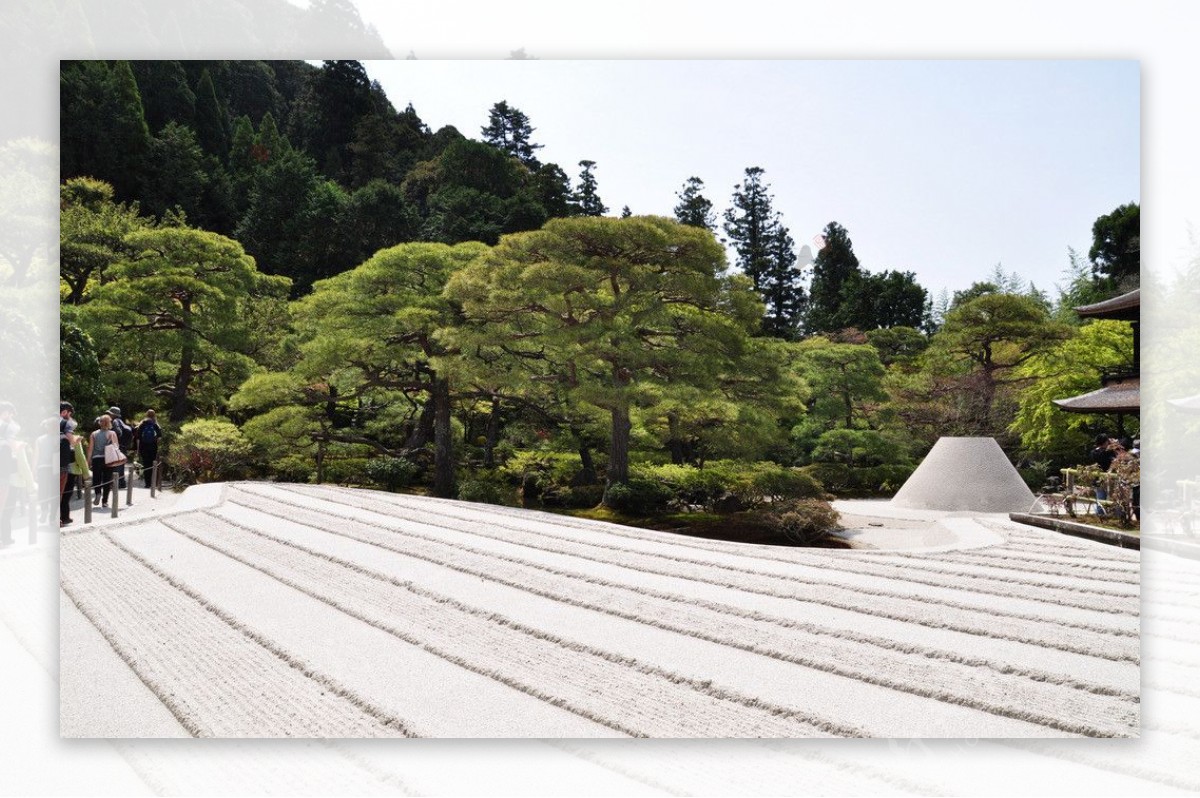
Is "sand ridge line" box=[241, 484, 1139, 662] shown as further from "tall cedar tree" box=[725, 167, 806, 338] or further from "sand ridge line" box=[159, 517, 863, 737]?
"tall cedar tree" box=[725, 167, 806, 338]

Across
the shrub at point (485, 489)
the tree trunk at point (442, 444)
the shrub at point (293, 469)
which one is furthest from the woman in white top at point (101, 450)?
the shrub at point (485, 489)

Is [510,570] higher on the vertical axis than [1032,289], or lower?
lower

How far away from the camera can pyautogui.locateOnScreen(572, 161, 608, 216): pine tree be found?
15.0ft

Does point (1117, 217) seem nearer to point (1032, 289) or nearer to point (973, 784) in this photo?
point (1032, 289)

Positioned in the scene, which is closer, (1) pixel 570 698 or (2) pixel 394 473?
(1) pixel 570 698

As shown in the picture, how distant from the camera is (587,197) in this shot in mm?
4750

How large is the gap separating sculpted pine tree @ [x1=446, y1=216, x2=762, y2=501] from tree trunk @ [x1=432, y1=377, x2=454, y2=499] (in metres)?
0.42

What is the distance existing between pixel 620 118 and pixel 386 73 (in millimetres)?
1111

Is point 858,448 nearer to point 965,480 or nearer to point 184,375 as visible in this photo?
point 965,480

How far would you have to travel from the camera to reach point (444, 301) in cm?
547

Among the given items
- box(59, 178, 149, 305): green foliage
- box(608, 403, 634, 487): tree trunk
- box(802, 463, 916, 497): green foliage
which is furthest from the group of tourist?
box(802, 463, 916, 497): green foliage

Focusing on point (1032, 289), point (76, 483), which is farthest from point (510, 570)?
point (1032, 289)

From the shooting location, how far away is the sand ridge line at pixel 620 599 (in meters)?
3.54

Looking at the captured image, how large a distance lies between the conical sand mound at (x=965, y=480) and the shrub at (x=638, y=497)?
1.17 m
